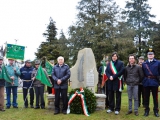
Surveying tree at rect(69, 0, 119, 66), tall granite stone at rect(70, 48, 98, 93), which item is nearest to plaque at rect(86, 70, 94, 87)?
tall granite stone at rect(70, 48, 98, 93)

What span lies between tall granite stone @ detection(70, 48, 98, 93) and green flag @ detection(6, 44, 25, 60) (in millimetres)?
2208

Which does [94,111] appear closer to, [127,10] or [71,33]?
[71,33]

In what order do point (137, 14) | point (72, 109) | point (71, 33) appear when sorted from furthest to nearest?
point (137, 14) < point (71, 33) < point (72, 109)

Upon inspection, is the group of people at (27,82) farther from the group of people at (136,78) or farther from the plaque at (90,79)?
the group of people at (136,78)

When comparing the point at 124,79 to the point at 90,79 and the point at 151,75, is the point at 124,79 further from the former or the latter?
the point at 90,79

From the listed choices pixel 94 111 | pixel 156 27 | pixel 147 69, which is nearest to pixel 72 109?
pixel 94 111

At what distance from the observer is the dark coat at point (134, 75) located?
6785mm

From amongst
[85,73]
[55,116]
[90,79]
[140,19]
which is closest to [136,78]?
[90,79]

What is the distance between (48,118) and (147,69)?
11.6 feet

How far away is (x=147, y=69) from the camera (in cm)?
663

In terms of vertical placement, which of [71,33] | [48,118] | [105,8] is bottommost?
[48,118]

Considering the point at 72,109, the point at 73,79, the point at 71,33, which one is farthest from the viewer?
the point at 71,33

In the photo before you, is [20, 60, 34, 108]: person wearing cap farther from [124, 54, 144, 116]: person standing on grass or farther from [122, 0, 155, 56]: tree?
[122, 0, 155, 56]: tree

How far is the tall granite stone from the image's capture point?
8.02 metres
